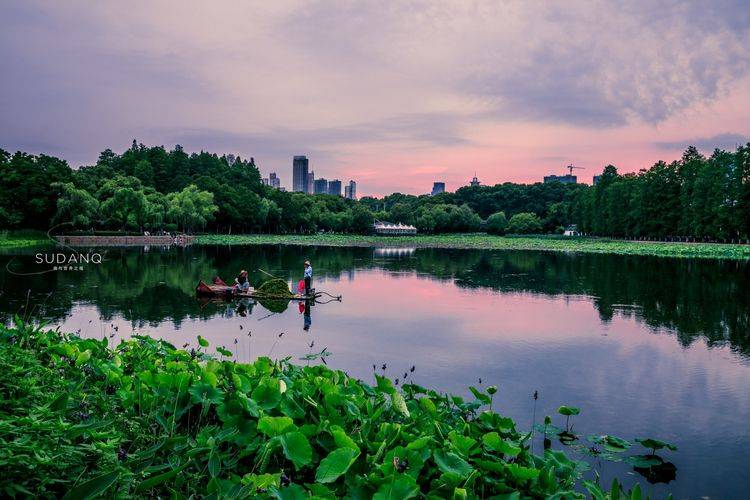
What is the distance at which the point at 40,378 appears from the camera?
4789 millimetres

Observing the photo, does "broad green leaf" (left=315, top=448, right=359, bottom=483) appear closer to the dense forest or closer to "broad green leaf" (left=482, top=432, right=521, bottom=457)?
"broad green leaf" (left=482, top=432, right=521, bottom=457)

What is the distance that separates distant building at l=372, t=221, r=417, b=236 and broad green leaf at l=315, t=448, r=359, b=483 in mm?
128863

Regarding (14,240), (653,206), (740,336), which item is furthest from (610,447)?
(653,206)

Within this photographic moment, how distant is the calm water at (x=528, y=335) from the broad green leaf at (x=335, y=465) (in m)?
5.26

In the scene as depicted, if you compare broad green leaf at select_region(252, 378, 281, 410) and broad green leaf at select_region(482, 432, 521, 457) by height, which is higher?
broad green leaf at select_region(252, 378, 281, 410)

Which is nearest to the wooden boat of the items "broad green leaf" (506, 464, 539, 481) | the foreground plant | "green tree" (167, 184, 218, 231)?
the foreground plant

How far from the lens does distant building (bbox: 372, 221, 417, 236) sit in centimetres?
13469

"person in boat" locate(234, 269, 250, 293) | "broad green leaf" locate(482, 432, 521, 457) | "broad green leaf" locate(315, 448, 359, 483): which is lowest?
"person in boat" locate(234, 269, 250, 293)

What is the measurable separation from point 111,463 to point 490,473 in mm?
2756

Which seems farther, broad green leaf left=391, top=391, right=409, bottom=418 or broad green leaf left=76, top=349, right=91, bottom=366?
broad green leaf left=76, top=349, right=91, bottom=366

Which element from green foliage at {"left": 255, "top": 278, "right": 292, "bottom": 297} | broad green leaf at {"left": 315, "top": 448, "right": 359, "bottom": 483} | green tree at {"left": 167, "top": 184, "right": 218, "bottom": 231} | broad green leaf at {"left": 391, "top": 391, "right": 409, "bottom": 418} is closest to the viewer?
broad green leaf at {"left": 315, "top": 448, "right": 359, "bottom": 483}

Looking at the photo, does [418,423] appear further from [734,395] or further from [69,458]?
[734,395]

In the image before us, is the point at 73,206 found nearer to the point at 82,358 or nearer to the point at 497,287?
the point at 497,287

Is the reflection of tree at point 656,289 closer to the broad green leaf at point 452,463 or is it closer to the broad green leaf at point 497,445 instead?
the broad green leaf at point 497,445
